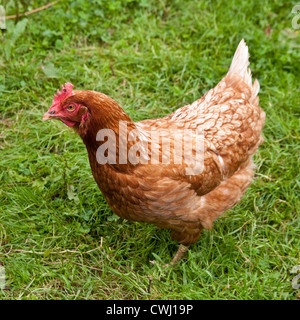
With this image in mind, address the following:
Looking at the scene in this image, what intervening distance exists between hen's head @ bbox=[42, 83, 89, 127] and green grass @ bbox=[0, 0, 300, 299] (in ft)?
3.72

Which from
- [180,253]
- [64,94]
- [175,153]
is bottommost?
[180,253]

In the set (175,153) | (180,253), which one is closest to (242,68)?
(175,153)

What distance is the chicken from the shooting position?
114 inches

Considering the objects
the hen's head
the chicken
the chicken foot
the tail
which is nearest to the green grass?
the chicken foot

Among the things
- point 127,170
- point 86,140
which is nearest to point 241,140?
point 127,170

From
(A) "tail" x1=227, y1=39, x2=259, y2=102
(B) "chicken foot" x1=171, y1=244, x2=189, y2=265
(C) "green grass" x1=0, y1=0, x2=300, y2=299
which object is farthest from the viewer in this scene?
(A) "tail" x1=227, y1=39, x2=259, y2=102

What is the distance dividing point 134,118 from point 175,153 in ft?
4.98

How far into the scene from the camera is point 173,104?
474cm

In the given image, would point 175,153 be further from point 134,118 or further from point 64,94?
point 134,118

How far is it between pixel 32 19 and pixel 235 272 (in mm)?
3731

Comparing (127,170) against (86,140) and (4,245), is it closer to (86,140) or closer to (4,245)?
(86,140)

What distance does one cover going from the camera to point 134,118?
4.59 metres

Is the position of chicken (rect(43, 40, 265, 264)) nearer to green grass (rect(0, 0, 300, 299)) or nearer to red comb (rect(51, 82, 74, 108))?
red comb (rect(51, 82, 74, 108))

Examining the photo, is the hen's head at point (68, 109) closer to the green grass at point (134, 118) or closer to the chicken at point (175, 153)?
the chicken at point (175, 153)
